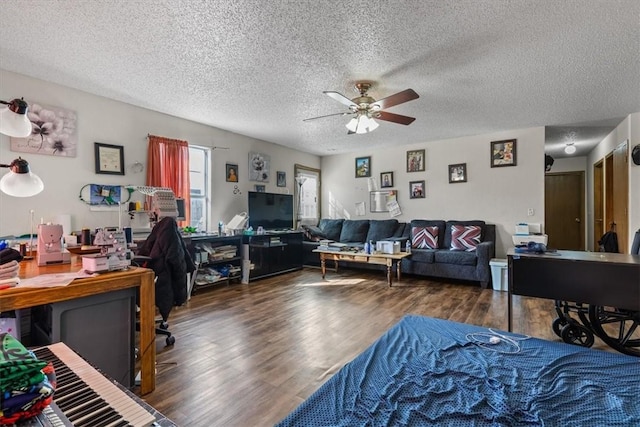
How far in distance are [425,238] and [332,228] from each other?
2036mm

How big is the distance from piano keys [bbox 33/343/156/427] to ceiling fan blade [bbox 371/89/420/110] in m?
2.79

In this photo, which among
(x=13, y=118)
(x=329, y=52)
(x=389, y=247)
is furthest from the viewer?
(x=389, y=247)

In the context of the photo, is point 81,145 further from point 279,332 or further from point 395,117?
point 395,117

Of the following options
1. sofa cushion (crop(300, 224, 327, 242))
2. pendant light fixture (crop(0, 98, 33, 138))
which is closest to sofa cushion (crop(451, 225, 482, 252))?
sofa cushion (crop(300, 224, 327, 242))

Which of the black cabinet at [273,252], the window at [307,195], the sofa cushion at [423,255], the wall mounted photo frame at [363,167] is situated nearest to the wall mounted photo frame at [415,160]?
the wall mounted photo frame at [363,167]

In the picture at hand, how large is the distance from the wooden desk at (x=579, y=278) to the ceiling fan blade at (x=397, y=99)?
1616 mm

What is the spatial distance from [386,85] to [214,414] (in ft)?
10.2

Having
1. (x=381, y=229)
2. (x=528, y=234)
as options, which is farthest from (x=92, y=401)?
(x=381, y=229)

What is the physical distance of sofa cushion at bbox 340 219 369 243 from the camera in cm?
630

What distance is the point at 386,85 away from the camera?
320cm

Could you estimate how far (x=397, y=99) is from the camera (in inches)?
116

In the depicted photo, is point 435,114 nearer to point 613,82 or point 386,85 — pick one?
point 386,85

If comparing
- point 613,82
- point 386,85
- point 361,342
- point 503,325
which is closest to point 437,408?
point 361,342

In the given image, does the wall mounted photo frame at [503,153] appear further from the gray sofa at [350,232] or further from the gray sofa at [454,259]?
the gray sofa at [350,232]
